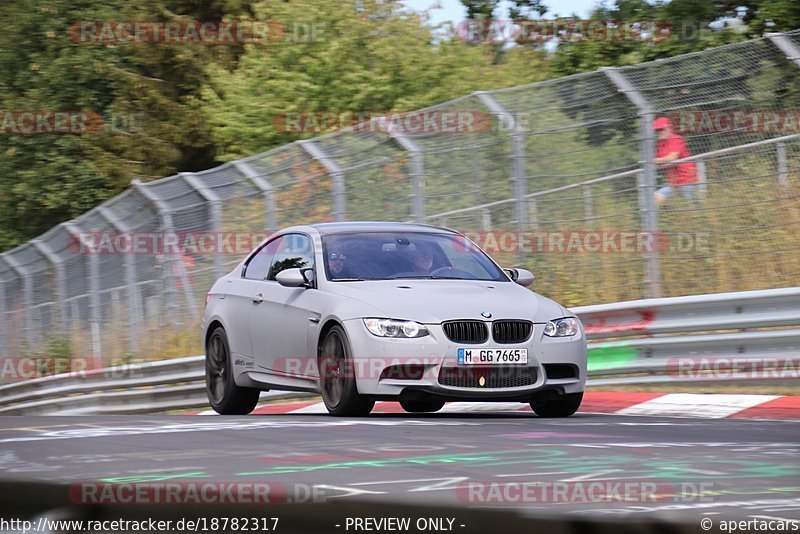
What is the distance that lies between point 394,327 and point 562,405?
58.0 inches

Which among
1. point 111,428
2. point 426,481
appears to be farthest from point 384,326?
point 426,481

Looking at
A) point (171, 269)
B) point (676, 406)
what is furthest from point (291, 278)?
point (171, 269)

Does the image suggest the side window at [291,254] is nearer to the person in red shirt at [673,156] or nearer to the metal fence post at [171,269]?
the person in red shirt at [673,156]

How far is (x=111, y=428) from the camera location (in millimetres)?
8555

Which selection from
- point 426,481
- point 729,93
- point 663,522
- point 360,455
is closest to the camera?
point 663,522

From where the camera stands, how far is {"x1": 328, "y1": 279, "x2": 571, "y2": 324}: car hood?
31.6ft

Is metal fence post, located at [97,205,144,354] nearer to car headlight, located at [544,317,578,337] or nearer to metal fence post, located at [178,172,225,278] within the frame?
metal fence post, located at [178,172,225,278]

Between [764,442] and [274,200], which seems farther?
[274,200]

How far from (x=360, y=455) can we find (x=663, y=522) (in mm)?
3496

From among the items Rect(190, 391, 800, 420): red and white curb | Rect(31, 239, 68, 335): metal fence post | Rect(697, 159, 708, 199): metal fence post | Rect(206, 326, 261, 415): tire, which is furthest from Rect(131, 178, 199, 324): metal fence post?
Rect(697, 159, 708, 199): metal fence post

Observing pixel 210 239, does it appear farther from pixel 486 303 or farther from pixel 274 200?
pixel 486 303

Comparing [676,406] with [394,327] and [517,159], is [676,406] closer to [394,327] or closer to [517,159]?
[394,327]

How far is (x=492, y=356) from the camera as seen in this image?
9.59 meters

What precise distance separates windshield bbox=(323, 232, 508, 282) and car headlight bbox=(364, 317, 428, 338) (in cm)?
93
